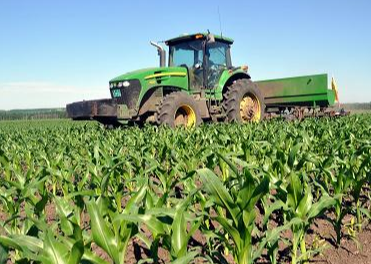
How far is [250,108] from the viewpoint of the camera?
10.7 meters

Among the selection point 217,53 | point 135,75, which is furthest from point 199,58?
point 135,75

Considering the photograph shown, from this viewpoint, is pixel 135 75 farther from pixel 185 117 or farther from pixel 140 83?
pixel 185 117

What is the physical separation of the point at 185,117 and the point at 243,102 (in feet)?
7.20

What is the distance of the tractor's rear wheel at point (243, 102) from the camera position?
9.80 meters

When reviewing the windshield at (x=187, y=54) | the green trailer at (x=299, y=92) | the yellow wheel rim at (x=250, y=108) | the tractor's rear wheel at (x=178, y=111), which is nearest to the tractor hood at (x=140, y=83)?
the tractor's rear wheel at (x=178, y=111)

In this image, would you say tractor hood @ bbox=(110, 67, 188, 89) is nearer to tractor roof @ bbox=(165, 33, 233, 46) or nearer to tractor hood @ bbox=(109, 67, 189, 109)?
tractor hood @ bbox=(109, 67, 189, 109)

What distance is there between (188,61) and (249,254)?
27.1 ft

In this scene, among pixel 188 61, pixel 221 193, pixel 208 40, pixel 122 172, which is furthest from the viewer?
pixel 188 61

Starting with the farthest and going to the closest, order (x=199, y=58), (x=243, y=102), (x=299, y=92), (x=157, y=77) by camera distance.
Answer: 1. (x=299, y=92)
2. (x=243, y=102)
3. (x=199, y=58)
4. (x=157, y=77)

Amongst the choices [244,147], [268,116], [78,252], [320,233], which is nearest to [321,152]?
[244,147]

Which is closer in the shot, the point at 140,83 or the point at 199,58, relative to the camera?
the point at 140,83

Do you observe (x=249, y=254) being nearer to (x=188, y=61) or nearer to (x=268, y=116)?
(x=188, y=61)

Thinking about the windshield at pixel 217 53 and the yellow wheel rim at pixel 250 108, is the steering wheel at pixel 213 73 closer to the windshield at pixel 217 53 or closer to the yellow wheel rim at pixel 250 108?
the windshield at pixel 217 53

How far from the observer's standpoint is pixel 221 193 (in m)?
1.83
